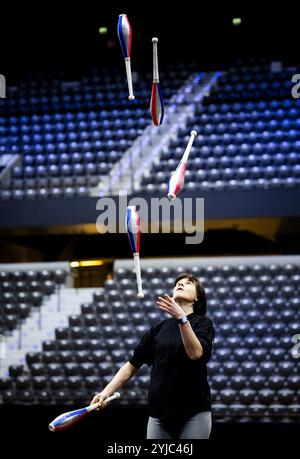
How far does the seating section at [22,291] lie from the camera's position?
962 centimetres

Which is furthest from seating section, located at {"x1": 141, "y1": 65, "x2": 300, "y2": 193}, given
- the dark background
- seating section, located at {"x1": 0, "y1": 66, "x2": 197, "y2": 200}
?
the dark background

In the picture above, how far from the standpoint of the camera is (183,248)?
43.8 feet

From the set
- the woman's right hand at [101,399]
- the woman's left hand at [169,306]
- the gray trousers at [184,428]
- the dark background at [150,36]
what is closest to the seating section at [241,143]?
the dark background at [150,36]

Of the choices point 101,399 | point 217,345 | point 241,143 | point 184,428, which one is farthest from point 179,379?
point 241,143

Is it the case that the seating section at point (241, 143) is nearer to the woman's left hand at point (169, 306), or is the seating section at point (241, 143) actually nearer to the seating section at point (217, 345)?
the seating section at point (217, 345)

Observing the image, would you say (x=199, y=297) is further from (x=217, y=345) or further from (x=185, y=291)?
(x=217, y=345)

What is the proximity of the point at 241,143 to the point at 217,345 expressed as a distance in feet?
11.8

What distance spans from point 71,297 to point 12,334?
0.92m

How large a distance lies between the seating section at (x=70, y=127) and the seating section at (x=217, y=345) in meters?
2.08

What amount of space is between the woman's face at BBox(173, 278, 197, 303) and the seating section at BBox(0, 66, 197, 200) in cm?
767

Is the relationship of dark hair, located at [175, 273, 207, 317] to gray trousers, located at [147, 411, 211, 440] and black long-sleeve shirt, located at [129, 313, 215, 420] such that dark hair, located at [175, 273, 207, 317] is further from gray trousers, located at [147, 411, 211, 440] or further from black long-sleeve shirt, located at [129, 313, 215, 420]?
gray trousers, located at [147, 411, 211, 440]
